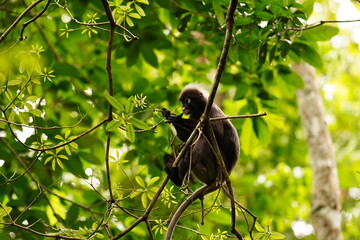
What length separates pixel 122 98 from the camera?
20.1 feet

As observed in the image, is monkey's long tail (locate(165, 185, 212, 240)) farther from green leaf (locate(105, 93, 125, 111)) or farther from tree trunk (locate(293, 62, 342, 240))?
tree trunk (locate(293, 62, 342, 240))

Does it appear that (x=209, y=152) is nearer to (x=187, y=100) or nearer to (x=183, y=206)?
(x=187, y=100)

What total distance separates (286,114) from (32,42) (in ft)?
19.4

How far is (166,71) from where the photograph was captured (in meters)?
6.90

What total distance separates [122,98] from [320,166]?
2.83 metres

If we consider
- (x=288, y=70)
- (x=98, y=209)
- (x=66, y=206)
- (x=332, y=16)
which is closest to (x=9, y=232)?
(x=66, y=206)

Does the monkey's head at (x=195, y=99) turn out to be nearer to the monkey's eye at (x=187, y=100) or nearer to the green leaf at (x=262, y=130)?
the monkey's eye at (x=187, y=100)

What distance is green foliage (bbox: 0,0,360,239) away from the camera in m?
3.48

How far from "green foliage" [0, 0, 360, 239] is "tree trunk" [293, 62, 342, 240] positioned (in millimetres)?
906

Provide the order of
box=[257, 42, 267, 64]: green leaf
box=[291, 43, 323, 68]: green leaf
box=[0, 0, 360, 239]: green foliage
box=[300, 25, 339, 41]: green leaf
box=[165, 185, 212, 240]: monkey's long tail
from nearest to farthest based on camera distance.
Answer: box=[0, 0, 360, 239]: green foliage, box=[165, 185, 212, 240]: monkey's long tail, box=[257, 42, 267, 64]: green leaf, box=[300, 25, 339, 41]: green leaf, box=[291, 43, 323, 68]: green leaf

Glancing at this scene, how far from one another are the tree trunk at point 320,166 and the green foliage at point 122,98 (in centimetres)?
91

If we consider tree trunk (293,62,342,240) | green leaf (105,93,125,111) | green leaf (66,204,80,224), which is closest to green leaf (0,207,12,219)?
green leaf (105,93,125,111)

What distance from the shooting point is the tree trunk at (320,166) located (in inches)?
250

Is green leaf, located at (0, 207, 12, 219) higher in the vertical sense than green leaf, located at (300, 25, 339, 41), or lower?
higher
